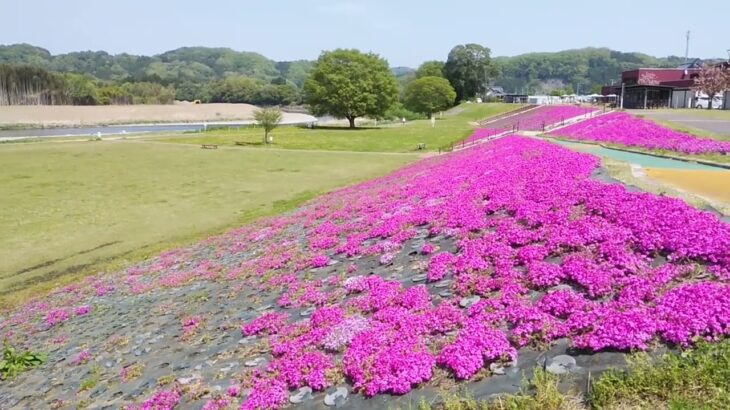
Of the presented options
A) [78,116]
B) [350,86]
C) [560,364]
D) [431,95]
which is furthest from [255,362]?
[78,116]

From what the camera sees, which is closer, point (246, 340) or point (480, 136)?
point (246, 340)

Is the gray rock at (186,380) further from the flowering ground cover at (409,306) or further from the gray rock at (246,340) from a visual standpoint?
the gray rock at (246,340)

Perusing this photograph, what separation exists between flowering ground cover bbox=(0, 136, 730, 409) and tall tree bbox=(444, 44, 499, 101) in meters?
171

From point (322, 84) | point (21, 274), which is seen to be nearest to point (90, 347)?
point (21, 274)

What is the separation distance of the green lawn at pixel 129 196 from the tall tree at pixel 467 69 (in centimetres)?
12629

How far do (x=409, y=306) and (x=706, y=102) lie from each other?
418 ft

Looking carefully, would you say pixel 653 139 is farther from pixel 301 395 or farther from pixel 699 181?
pixel 301 395

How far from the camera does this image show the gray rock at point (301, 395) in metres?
7.79

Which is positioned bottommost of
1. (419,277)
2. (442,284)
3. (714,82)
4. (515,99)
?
(419,277)

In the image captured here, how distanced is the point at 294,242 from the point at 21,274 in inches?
451

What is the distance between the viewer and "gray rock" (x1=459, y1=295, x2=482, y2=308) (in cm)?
913

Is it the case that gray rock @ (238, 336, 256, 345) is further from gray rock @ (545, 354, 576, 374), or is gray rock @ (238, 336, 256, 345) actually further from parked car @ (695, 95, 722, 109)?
parked car @ (695, 95, 722, 109)

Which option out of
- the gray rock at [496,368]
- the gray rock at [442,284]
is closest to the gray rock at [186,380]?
the gray rock at [442,284]

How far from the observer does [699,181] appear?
1786cm
